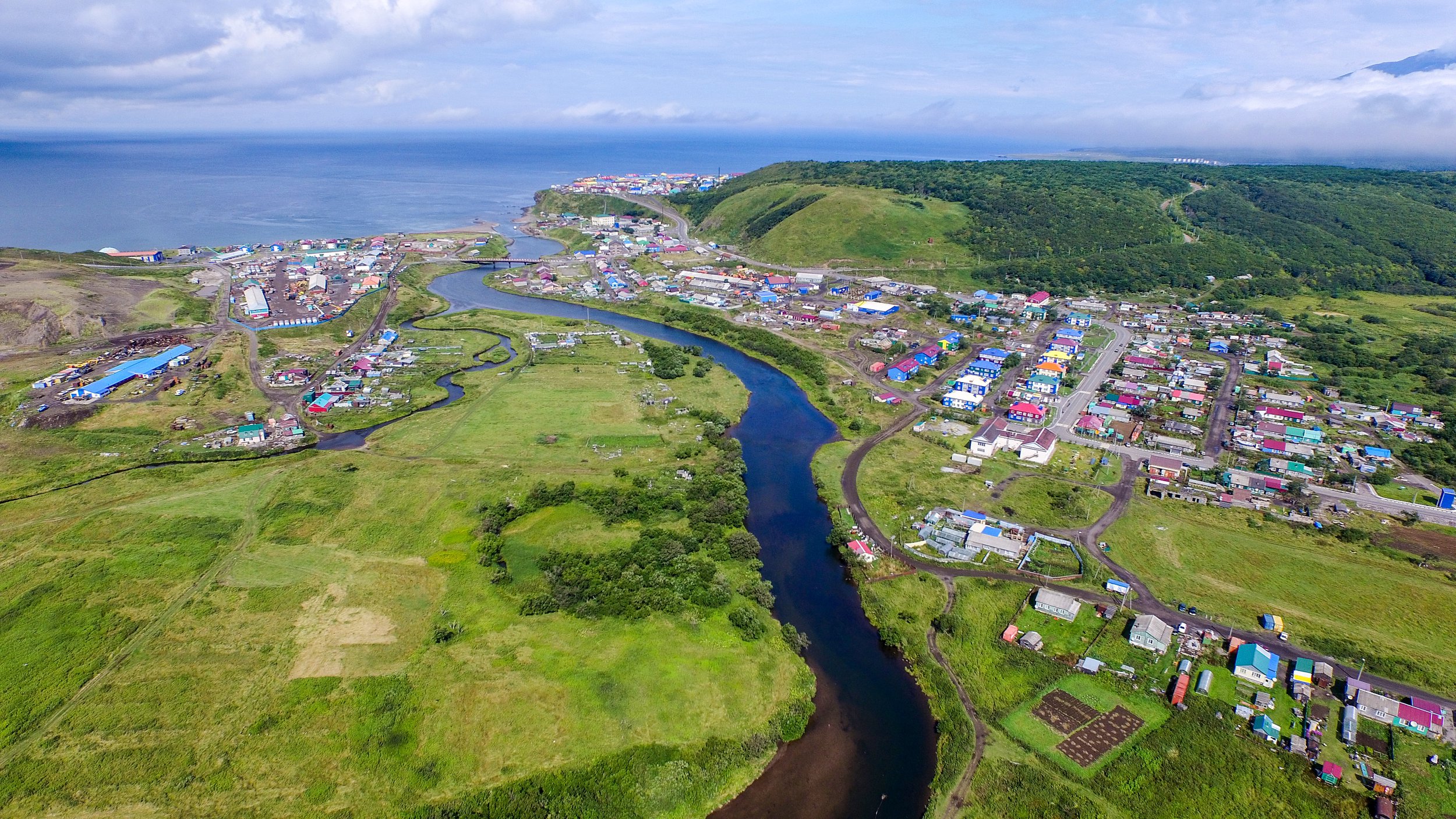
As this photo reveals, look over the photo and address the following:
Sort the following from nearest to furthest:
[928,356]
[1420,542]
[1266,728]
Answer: [1266,728] → [1420,542] → [928,356]

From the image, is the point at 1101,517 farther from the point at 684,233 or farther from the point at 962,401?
the point at 684,233

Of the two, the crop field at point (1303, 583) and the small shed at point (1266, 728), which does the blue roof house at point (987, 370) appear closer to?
the crop field at point (1303, 583)

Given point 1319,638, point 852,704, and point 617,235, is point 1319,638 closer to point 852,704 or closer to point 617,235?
point 852,704

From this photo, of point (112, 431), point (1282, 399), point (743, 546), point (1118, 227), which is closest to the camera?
point (743, 546)

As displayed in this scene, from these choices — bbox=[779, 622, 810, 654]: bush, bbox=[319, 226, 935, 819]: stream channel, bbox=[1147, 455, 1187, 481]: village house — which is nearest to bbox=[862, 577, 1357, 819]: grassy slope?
bbox=[319, 226, 935, 819]: stream channel

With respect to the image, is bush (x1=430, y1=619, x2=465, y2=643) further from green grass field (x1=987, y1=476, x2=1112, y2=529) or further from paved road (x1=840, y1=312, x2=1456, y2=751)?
green grass field (x1=987, y1=476, x2=1112, y2=529)

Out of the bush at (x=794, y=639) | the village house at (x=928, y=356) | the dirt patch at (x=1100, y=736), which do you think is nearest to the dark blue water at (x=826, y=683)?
the bush at (x=794, y=639)

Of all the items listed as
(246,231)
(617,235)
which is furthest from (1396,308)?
(246,231)

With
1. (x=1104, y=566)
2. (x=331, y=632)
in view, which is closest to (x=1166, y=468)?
(x=1104, y=566)
